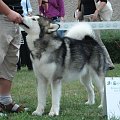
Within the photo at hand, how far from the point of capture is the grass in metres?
4.99

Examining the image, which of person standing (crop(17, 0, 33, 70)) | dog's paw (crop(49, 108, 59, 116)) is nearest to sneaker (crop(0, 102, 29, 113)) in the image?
dog's paw (crop(49, 108, 59, 116))

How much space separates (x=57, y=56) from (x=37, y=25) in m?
0.46

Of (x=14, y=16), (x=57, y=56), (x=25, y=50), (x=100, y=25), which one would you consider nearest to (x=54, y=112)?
(x=57, y=56)

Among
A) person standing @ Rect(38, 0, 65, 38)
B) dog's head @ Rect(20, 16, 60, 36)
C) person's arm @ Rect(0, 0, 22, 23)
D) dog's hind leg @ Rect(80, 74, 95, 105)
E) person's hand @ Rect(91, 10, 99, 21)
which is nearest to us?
person's arm @ Rect(0, 0, 22, 23)

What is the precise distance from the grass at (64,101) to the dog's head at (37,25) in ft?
3.41

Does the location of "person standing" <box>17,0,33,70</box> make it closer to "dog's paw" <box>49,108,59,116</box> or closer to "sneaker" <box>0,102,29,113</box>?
"sneaker" <box>0,102,29,113</box>

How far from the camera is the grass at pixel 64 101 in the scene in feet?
16.4

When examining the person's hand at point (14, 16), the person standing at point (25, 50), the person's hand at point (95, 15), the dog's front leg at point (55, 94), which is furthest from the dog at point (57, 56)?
the person standing at point (25, 50)

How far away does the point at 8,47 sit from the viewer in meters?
5.10

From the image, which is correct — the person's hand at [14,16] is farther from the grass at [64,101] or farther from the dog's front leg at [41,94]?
the grass at [64,101]

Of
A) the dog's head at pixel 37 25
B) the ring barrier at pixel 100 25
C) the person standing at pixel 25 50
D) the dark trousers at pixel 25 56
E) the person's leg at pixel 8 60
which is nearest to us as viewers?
the dog's head at pixel 37 25

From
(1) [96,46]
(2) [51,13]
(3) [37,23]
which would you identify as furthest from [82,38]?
(2) [51,13]

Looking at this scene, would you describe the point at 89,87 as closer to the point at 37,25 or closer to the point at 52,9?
the point at 37,25

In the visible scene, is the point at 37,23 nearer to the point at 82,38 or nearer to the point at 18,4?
the point at 18,4
